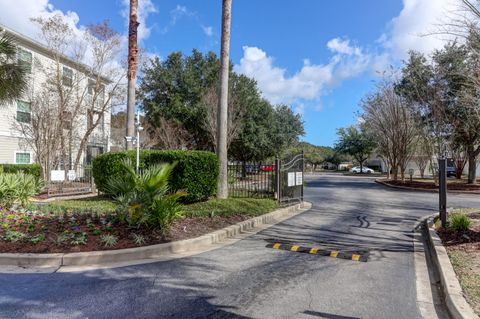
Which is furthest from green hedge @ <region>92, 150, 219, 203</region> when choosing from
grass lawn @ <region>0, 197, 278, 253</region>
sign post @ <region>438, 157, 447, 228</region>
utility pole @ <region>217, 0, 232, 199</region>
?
A: sign post @ <region>438, 157, 447, 228</region>

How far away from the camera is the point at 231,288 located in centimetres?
418

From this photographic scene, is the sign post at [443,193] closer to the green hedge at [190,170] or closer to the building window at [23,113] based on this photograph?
the green hedge at [190,170]

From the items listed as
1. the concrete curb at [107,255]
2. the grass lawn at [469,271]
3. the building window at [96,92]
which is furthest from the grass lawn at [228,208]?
the building window at [96,92]

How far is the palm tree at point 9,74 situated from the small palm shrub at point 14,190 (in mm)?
2410

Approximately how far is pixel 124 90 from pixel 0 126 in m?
7.26

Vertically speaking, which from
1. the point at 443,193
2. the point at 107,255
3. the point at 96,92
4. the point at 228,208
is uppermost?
the point at 96,92

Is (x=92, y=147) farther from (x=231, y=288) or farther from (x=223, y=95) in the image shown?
(x=231, y=288)

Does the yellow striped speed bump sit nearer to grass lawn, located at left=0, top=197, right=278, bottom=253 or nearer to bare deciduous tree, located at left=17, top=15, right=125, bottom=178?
grass lawn, located at left=0, top=197, right=278, bottom=253

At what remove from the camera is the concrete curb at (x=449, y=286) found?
3428 millimetres

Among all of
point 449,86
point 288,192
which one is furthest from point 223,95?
point 449,86

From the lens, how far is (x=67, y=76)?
19.4 m

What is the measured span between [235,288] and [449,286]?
258 cm

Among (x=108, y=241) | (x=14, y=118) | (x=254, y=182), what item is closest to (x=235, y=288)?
(x=108, y=241)

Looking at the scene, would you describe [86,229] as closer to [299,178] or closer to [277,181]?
[277,181]
